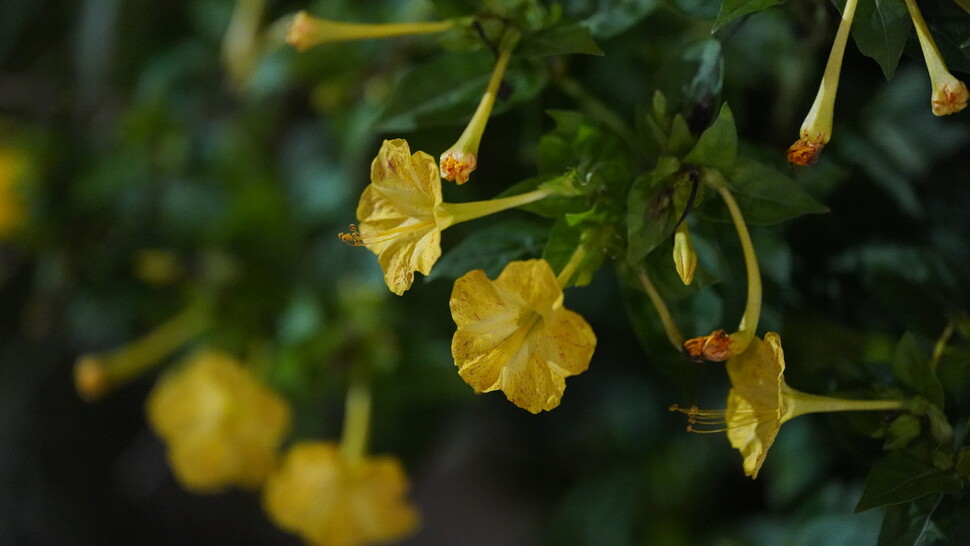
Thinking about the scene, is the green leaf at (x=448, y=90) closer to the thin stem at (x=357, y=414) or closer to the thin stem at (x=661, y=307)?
the thin stem at (x=661, y=307)

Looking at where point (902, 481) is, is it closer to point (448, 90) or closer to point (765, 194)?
point (765, 194)

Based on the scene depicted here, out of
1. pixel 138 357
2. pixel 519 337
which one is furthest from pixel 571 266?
pixel 138 357

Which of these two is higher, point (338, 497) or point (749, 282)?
point (749, 282)

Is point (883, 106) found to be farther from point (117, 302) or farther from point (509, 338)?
point (117, 302)

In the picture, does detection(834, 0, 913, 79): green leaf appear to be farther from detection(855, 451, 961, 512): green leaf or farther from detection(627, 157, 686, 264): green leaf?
detection(855, 451, 961, 512): green leaf

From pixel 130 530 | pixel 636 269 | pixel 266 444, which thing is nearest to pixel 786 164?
pixel 636 269

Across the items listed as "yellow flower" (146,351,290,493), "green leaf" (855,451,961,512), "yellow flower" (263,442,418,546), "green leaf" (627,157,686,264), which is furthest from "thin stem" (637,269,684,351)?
"yellow flower" (146,351,290,493)
